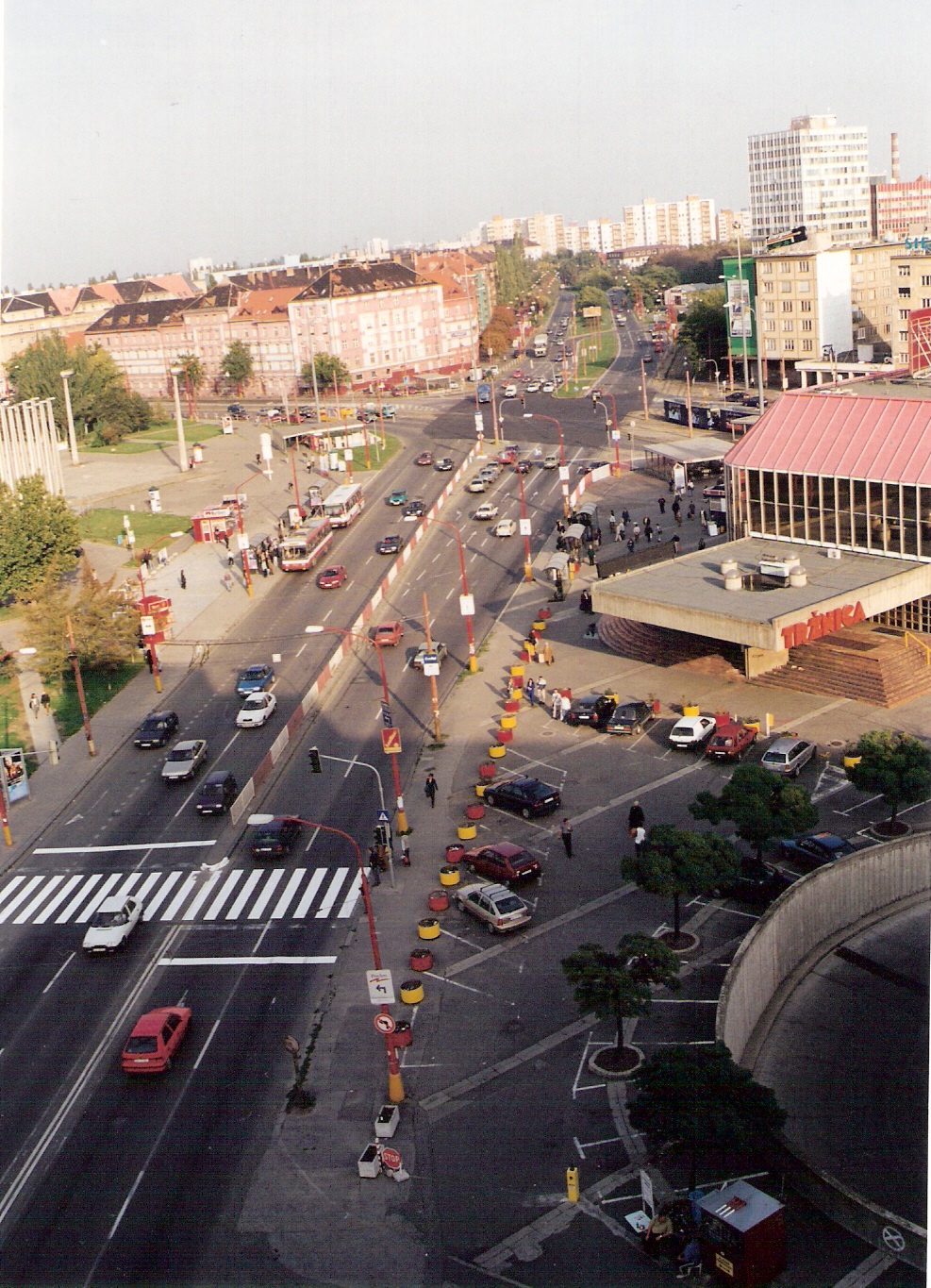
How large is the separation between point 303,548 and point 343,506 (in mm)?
13185

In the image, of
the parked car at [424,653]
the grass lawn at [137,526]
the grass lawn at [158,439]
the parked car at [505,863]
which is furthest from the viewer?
the grass lawn at [158,439]

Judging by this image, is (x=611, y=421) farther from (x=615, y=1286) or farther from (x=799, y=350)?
(x=615, y=1286)

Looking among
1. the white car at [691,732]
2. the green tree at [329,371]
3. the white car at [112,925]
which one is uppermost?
the green tree at [329,371]

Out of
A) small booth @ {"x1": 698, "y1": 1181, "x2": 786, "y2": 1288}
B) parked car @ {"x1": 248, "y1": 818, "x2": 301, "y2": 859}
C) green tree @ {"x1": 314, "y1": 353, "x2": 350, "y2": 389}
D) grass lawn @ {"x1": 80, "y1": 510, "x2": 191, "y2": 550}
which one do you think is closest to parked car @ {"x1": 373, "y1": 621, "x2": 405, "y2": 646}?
parked car @ {"x1": 248, "y1": 818, "x2": 301, "y2": 859}

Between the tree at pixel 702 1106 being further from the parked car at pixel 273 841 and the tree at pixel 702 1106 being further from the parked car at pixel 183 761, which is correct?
the parked car at pixel 183 761

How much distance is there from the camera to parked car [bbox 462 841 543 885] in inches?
1639

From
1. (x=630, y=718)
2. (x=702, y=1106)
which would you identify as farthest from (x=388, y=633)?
(x=702, y=1106)

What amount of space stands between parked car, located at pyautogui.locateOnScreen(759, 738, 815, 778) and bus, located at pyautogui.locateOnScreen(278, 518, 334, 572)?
43.6 m

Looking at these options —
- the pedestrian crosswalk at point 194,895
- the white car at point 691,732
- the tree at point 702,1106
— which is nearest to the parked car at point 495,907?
the pedestrian crosswalk at point 194,895

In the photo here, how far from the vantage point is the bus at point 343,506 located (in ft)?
318

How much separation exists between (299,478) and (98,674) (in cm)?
4955

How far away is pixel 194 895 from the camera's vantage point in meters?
44.2

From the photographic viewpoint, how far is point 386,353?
579 feet

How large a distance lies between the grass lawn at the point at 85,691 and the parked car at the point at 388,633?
447 inches
